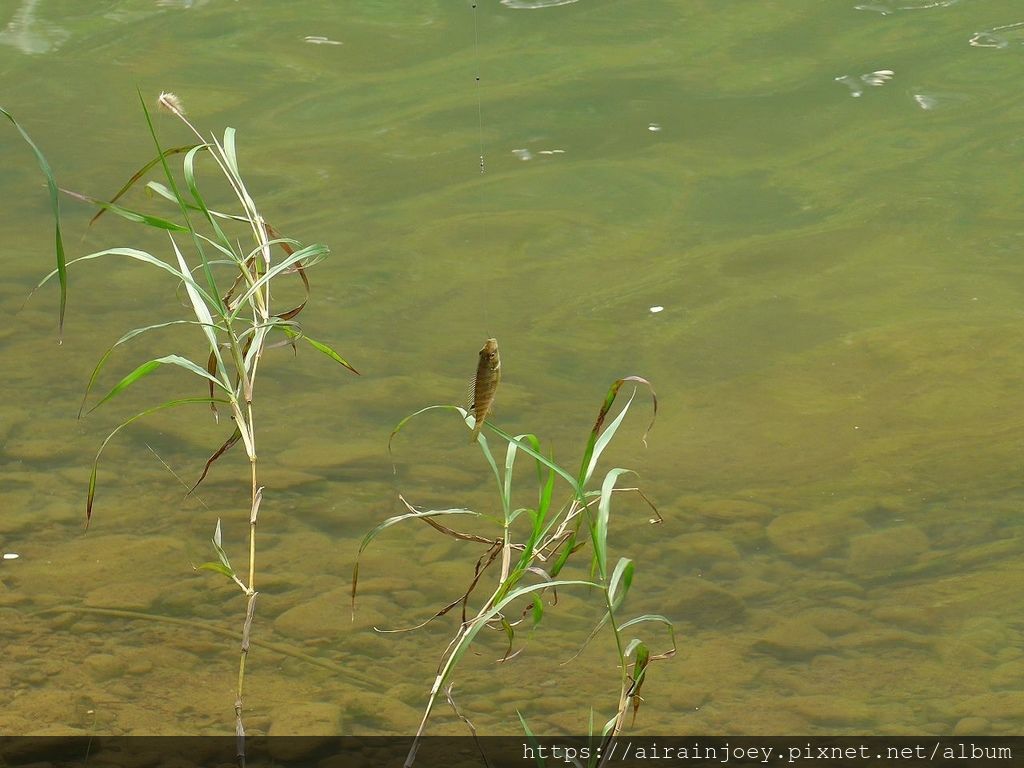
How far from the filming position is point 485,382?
60.0 inches

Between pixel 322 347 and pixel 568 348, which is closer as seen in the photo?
pixel 322 347

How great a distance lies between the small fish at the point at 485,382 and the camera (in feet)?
4.89

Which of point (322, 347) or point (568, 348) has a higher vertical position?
point (322, 347)

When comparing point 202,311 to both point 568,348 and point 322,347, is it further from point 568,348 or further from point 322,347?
point 568,348

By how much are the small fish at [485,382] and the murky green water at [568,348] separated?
858 mm

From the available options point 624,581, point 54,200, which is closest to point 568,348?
point 624,581

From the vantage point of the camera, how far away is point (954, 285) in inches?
168

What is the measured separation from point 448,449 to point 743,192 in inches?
89.8

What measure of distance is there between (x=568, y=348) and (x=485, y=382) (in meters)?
2.52

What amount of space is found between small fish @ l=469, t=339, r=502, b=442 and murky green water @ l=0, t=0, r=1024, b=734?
33.8 inches
